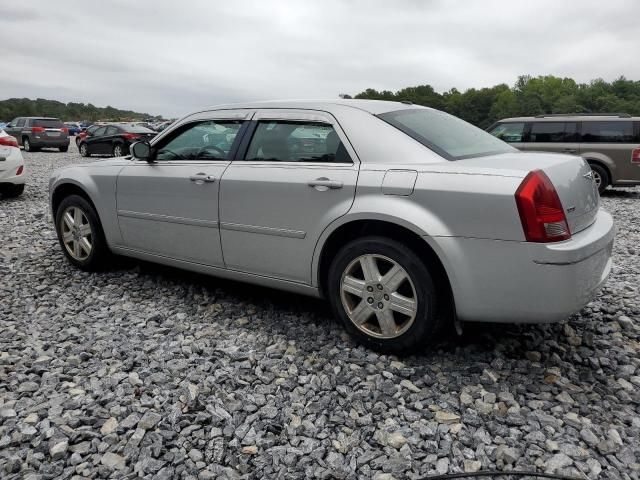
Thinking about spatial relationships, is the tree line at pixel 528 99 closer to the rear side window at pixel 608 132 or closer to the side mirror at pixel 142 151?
the rear side window at pixel 608 132

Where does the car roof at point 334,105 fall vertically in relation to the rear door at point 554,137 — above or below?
above

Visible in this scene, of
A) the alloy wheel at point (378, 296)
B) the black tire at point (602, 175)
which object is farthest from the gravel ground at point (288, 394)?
the black tire at point (602, 175)

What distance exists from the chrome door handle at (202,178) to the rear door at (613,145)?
949 centimetres

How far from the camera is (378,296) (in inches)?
119

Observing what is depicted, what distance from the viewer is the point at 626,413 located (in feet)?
8.27

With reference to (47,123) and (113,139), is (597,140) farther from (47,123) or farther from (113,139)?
(47,123)

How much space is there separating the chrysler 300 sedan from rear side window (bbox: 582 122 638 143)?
842 cm

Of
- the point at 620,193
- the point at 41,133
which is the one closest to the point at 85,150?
the point at 41,133

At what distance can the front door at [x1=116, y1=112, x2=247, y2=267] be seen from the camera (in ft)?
12.1

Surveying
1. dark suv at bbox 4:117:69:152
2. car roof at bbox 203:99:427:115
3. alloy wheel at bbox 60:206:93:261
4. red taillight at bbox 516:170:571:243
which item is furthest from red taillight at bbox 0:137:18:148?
dark suv at bbox 4:117:69:152

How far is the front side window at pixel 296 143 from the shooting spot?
323 cm

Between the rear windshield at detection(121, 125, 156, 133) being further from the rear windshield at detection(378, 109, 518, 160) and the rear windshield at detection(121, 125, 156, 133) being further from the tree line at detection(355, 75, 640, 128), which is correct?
the tree line at detection(355, 75, 640, 128)

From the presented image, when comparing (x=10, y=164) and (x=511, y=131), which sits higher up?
(x=511, y=131)

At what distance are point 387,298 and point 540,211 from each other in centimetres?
96
